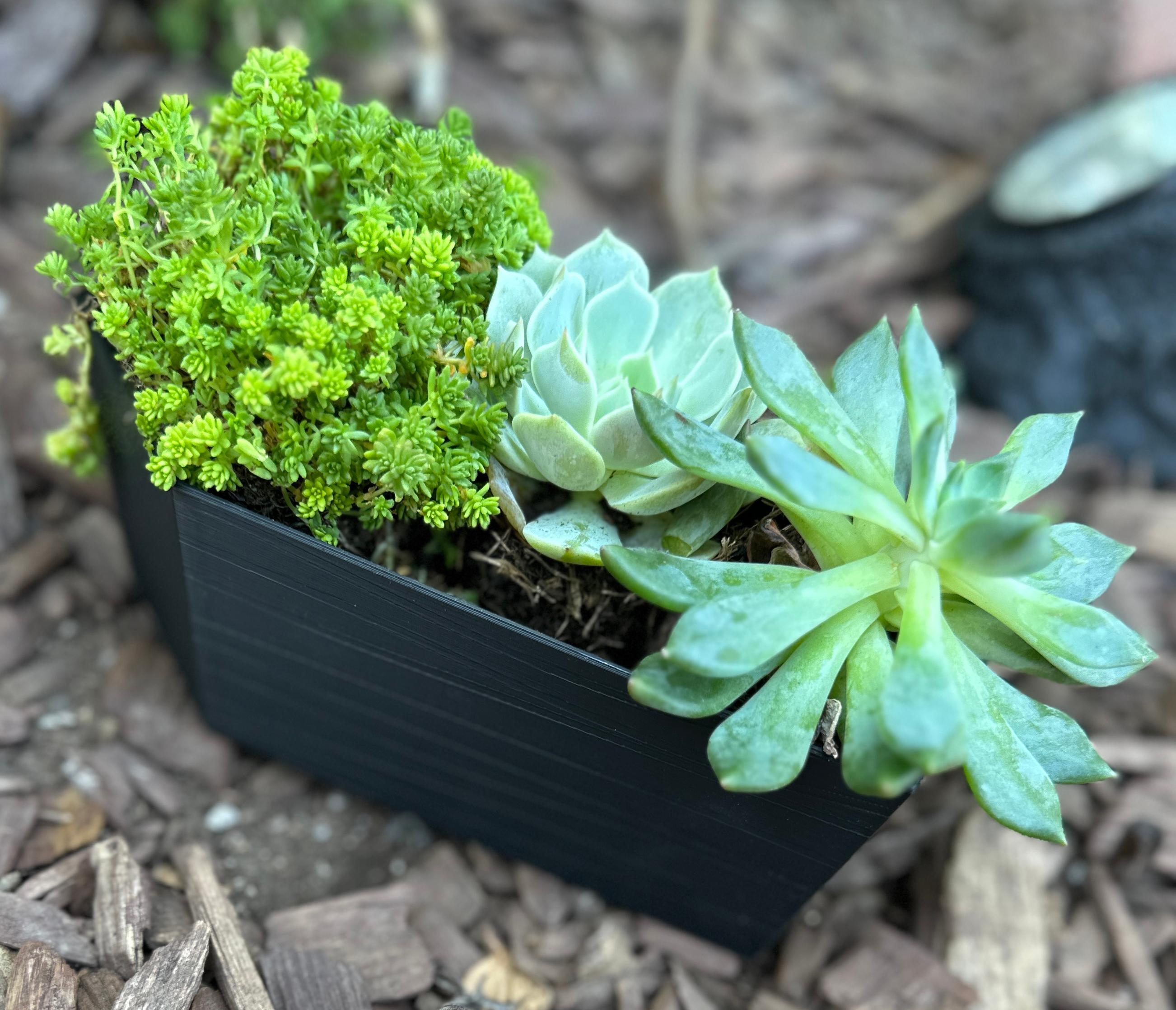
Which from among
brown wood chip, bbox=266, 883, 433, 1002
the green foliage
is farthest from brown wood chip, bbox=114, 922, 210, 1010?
the green foliage

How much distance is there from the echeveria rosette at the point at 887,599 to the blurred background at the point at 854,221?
1.98 feet

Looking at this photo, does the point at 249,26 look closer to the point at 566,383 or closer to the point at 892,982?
the point at 566,383

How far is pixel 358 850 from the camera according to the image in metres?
1.41

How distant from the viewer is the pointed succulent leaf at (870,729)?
2.78 ft

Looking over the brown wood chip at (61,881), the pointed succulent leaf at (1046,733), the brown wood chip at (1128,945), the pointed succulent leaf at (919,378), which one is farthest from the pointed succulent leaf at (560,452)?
the brown wood chip at (1128,945)

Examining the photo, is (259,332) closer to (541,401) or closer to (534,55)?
(541,401)

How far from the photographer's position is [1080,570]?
1.04m

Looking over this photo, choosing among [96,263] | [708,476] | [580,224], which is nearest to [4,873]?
[96,263]

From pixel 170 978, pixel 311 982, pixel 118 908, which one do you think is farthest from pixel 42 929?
pixel 311 982

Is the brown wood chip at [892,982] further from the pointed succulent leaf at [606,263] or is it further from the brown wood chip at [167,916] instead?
the pointed succulent leaf at [606,263]

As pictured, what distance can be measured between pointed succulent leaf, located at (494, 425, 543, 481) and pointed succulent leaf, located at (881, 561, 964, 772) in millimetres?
426

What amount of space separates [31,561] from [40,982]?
2.63 ft

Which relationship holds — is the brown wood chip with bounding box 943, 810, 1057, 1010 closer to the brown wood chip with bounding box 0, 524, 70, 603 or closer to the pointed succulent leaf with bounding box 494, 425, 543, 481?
the pointed succulent leaf with bounding box 494, 425, 543, 481

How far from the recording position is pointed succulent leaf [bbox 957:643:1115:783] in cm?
99
